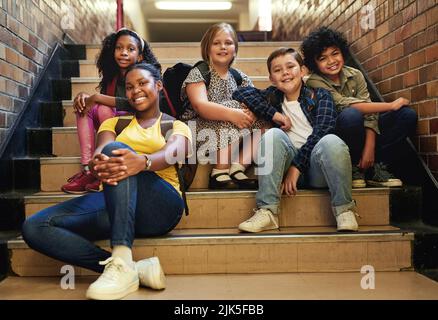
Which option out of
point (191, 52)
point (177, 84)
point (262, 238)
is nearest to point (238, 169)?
point (262, 238)

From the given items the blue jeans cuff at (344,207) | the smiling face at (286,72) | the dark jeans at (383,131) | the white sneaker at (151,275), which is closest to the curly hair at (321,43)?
the smiling face at (286,72)

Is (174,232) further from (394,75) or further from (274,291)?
(394,75)

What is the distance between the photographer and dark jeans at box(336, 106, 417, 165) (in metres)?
1.90

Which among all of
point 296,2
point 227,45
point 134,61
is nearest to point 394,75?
point 227,45

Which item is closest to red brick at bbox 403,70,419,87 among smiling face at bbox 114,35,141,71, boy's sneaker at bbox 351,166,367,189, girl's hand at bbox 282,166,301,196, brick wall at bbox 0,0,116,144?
boy's sneaker at bbox 351,166,367,189

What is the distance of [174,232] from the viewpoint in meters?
1.80

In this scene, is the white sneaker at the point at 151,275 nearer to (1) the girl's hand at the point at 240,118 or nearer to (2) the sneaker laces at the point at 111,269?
(2) the sneaker laces at the point at 111,269

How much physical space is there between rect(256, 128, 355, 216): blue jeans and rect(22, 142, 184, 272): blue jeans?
1.23 ft

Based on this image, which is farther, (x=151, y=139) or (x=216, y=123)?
(x=216, y=123)

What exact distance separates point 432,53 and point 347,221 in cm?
80

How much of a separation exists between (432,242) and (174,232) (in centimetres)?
100

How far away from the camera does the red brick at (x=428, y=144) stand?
1.86 m

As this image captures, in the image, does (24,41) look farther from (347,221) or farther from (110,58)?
(347,221)

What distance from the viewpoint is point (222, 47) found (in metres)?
2.10
